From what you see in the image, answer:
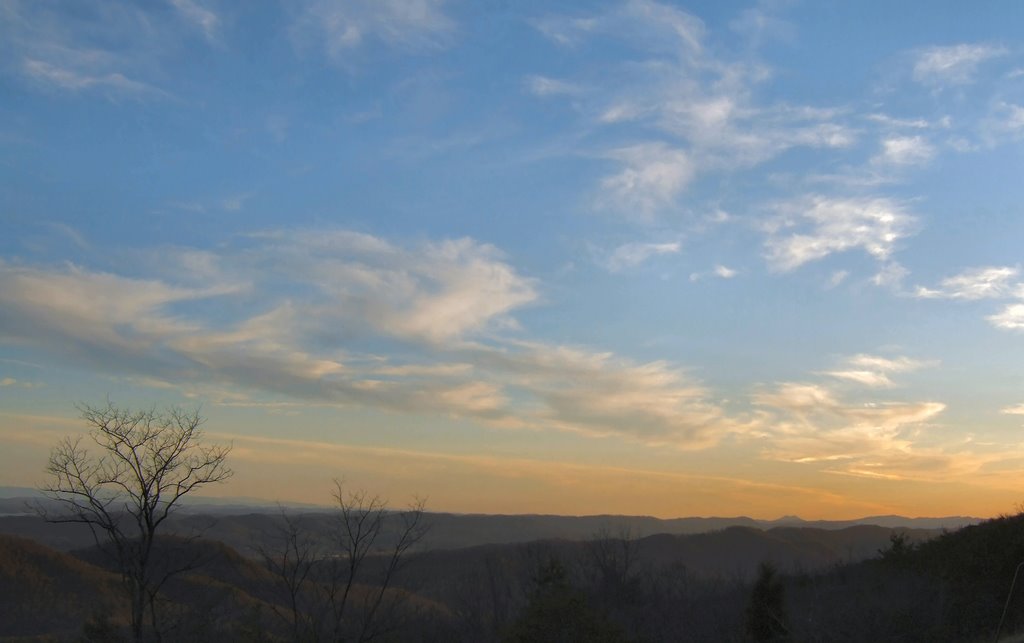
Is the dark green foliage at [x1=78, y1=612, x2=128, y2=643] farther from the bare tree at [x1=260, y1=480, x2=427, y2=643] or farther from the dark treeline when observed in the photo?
the bare tree at [x1=260, y1=480, x2=427, y2=643]

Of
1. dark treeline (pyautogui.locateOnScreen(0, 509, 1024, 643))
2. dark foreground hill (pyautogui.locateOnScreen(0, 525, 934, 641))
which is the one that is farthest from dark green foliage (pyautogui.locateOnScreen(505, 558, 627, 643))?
dark foreground hill (pyautogui.locateOnScreen(0, 525, 934, 641))

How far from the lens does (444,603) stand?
359 ft

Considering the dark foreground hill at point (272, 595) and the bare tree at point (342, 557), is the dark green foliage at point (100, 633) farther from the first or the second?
the bare tree at point (342, 557)

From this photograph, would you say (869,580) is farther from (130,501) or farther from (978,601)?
(130,501)

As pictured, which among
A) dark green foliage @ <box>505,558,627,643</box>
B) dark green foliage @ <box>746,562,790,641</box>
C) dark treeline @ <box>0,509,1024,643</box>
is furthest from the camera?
dark green foliage @ <box>746,562,790,641</box>

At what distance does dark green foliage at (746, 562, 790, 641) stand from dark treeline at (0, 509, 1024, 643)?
0.07 m

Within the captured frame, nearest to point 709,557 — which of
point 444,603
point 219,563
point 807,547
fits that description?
point 807,547

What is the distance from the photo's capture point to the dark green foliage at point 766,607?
1543 inches

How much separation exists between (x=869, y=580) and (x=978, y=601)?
13008mm

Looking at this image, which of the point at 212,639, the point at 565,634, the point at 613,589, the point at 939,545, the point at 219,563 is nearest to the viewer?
the point at 565,634

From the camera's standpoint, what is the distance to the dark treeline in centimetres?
3225

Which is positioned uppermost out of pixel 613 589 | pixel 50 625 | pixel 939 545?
pixel 939 545

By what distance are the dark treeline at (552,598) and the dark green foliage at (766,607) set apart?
0.07 metres

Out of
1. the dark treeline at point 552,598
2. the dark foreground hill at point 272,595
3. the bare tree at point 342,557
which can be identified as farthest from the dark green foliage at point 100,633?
the bare tree at point 342,557
